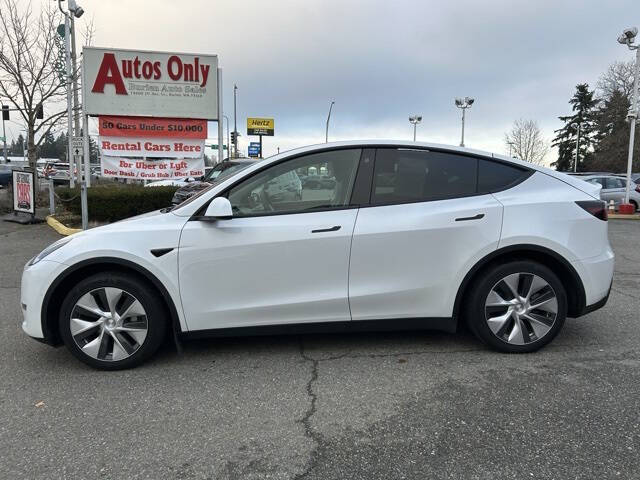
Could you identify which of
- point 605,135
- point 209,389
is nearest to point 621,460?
point 209,389

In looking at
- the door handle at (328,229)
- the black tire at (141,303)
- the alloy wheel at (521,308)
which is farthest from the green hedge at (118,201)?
the alloy wheel at (521,308)

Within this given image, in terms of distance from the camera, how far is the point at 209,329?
373 centimetres

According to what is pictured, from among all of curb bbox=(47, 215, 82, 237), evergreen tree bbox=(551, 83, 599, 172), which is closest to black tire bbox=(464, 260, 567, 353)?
curb bbox=(47, 215, 82, 237)

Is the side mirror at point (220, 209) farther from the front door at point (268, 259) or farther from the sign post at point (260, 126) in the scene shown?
the sign post at point (260, 126)

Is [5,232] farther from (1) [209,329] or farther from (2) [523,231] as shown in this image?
(2) [523,231]

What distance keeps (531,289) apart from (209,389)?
8.31 feet

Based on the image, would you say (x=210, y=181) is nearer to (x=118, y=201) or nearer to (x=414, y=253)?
(x=118, y=201)

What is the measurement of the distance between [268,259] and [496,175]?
1949mm

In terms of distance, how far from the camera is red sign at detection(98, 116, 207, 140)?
39.5 feet

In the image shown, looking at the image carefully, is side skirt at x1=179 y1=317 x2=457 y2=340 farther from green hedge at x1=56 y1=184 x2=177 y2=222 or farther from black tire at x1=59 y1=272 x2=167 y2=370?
green hedge at x1=56 y1=184 x2=177 y2=222

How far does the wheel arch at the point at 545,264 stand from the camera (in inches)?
151

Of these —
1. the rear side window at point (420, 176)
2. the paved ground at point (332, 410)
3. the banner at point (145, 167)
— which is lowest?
the paved ground at point (332, 410)

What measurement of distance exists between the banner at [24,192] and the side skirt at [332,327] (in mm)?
10553

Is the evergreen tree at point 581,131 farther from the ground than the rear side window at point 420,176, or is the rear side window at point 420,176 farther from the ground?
the evergreen tree at point 581,131
